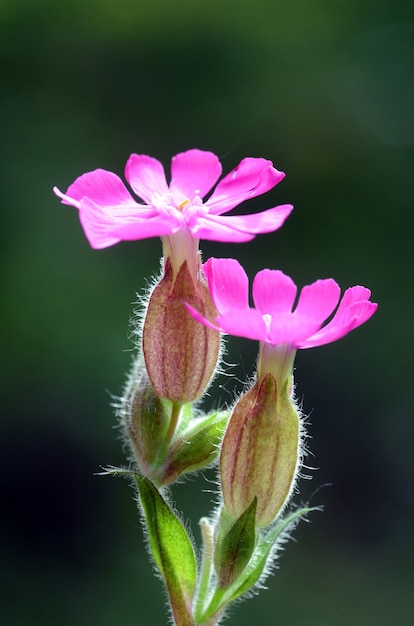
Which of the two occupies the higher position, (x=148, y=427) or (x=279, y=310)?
(x=279, y=310)

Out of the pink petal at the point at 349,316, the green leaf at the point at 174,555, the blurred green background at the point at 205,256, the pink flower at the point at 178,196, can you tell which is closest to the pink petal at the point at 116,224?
the pink flower at the point at 178,196

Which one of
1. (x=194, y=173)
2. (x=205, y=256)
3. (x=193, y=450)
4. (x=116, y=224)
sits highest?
(x=205, y=256)

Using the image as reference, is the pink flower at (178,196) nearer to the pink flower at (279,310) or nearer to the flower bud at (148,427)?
the pink flower at (279,310)

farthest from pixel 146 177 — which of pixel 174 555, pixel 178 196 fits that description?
pixel 174 555

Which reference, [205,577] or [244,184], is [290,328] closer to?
[244,184]

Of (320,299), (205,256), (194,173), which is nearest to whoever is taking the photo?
(320,299)

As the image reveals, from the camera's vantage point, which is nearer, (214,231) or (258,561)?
(214,231)

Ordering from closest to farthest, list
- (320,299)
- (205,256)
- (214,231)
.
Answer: (214,231)
(320,299)
(205,256)
